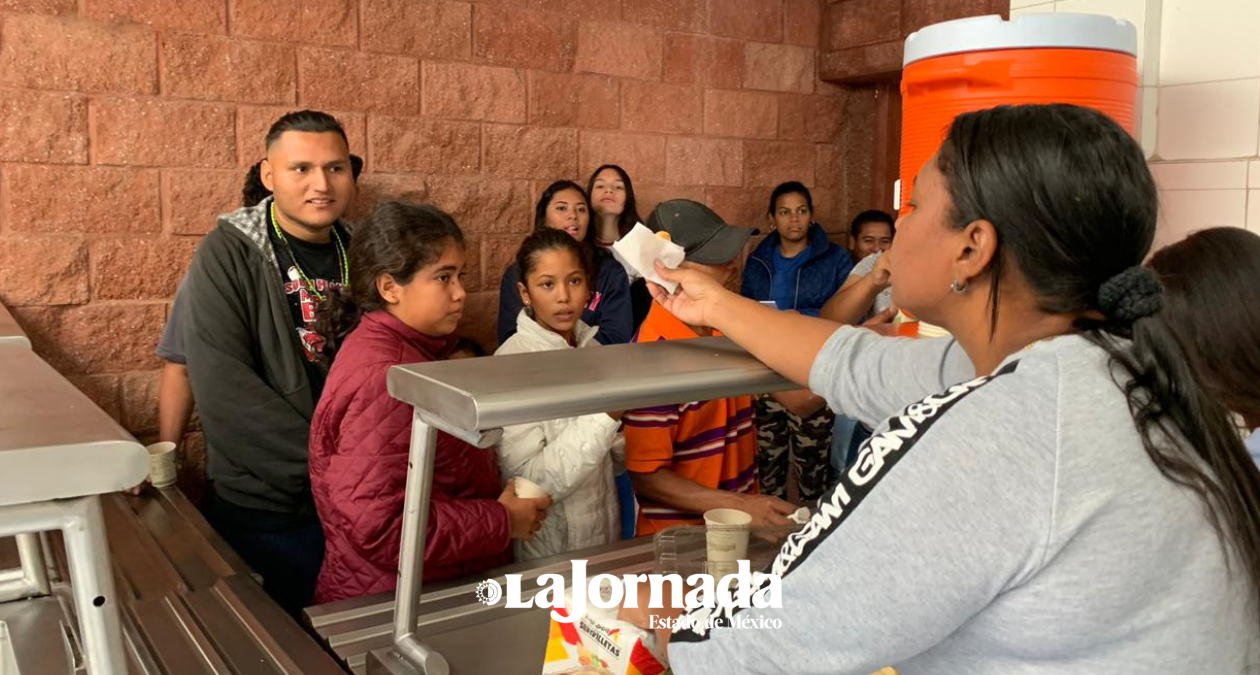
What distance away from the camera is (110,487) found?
575mm

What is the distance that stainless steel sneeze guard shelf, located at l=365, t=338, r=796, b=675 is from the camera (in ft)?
3.20

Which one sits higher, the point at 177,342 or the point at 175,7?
the point at 175,7

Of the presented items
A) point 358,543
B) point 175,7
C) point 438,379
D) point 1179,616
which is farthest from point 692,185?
point 1179,616

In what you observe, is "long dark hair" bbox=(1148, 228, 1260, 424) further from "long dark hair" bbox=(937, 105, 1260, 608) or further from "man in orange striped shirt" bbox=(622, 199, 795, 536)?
"man in orange striped shirt" bbox=(622, 199, 795, 536)

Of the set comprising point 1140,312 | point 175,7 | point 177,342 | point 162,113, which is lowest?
point 177,342

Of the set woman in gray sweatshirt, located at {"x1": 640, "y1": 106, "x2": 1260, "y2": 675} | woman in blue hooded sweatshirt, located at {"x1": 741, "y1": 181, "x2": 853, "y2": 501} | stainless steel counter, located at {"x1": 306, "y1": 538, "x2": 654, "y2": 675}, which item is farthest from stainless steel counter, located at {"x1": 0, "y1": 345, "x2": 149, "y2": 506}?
woman in blue hooded sweatshirt, located at {"x1": 741, "y1": 181, "x2": 853, "y2": 501}

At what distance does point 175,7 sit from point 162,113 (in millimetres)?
336

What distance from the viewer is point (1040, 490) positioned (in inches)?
27.5

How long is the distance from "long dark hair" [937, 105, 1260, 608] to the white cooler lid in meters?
0.92

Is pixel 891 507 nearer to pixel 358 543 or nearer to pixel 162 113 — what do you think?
pixel 358 543

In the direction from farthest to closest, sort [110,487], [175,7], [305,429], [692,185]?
[692,185] → [175,7] → [305,429] → [110,487]

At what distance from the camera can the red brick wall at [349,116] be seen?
277 cm

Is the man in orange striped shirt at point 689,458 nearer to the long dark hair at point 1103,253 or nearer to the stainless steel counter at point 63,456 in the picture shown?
the long dark hair at point 1103,253

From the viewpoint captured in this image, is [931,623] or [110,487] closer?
[110,487]
